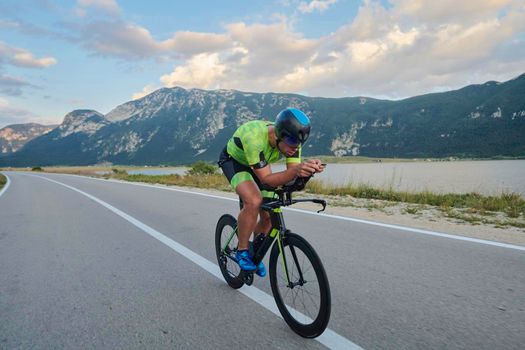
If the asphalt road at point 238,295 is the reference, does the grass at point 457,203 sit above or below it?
above

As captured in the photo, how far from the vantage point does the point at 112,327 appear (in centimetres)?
288

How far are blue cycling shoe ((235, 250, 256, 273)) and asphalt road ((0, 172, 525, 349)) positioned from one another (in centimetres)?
34

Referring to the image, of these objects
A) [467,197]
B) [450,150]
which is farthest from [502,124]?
[467,197]

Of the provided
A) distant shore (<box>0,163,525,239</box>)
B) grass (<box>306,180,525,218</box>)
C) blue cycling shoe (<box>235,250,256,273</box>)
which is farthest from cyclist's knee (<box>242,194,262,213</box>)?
grass (<box>306,180,525,218</box>)

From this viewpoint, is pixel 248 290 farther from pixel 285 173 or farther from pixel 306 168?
pixel 306 168

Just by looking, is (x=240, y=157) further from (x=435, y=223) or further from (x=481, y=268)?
(x=435, y=223)

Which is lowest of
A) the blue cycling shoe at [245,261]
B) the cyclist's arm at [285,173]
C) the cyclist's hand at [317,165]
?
the blue cycling shoe at [245,261]

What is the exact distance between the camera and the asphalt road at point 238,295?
2613 mm

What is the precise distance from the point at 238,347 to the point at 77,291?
2.23m

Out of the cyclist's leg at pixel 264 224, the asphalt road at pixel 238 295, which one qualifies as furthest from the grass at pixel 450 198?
the cyclist's leg at pixel 264 224

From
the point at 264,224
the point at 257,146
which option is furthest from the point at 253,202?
the point at 257,146

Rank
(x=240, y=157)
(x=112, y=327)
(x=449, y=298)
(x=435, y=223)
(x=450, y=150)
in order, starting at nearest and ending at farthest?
(x=112, y=327), (x=449, y=298), (x=240, y=157), (x=435, y=223), (x=450, y=150)

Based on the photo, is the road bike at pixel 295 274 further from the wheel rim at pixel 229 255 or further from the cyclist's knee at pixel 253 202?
the wheel rim at pixel 229 255

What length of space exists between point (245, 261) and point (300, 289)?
2.25 feet
